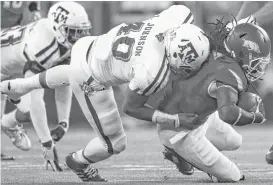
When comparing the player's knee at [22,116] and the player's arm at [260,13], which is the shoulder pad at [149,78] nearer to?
the player's arm at [260,13]

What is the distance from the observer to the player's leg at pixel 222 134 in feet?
21.5

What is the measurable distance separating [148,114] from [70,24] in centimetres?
250

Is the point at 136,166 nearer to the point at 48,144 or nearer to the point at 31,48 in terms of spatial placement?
the point at 48,144

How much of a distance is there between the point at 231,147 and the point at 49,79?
1486mm

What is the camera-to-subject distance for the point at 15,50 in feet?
28.3

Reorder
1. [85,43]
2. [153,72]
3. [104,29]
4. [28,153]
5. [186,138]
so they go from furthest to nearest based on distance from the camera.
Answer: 1. [104,29]
2. [28,153]
3. [85,43]
4. [186,138]
5. [153,72]

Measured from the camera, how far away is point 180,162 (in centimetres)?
651

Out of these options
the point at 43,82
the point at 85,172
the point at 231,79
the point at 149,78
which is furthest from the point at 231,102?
the point at 43,82

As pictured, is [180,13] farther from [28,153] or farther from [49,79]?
[28,153]

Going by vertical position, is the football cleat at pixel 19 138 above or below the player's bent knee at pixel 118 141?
below

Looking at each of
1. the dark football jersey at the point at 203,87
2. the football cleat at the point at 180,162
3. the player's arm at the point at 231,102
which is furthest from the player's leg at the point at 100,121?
the player's arm at the point at 231,102

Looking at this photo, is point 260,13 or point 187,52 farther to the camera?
point 260,13

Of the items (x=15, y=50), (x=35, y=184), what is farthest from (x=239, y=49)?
(x=15, y=50)

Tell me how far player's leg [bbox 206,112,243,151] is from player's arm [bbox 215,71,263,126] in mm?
949
